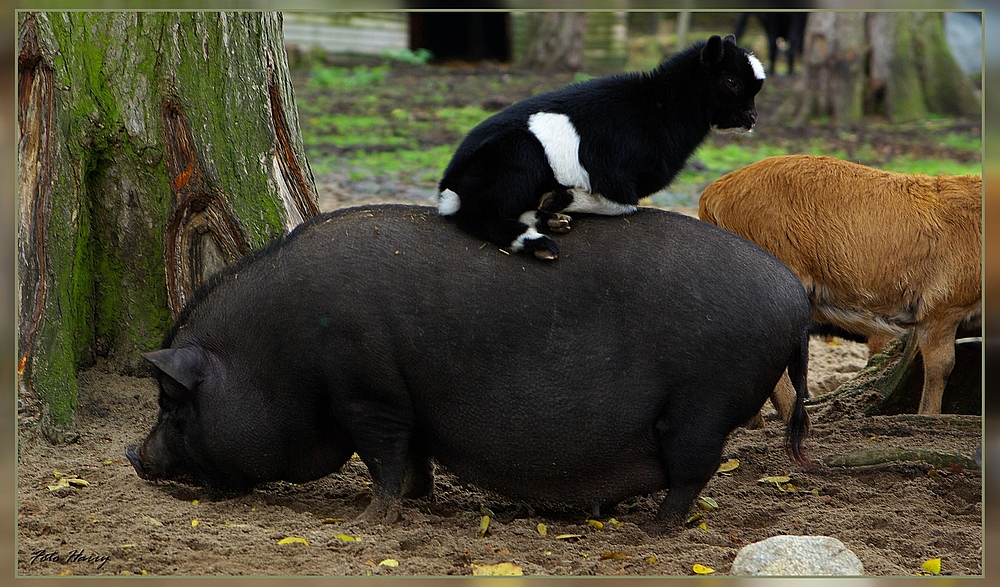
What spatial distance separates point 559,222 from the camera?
3.86 meters

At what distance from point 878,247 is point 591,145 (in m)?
2.14

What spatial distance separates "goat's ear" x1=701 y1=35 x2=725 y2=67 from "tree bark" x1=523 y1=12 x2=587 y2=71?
16304 mm

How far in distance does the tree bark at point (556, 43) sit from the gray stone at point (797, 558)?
56.8 ft

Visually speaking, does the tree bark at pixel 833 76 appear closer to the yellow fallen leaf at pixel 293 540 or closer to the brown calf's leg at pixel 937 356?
the brown calf's leg at pixel 937 356

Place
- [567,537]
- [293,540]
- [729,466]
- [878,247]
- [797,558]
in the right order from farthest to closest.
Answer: [878,247] → [729,466] → [567,537] → [293,540] → [797,558]

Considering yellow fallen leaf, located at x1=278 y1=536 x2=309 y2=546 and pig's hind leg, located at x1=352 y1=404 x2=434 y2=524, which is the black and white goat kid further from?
yellow fallen leaf, located at x1=278 y1=536 x2=309 y2=546

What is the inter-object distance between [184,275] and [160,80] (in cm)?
95

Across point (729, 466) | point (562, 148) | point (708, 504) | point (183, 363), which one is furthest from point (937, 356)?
point (183, 363)

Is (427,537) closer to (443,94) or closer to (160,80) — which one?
(160,80)

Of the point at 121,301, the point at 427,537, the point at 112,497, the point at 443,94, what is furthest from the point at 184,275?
the point at 443,94

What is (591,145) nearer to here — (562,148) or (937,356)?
(562,148)

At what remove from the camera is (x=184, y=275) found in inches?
191

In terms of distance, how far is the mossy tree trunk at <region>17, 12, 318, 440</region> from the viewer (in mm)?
4625

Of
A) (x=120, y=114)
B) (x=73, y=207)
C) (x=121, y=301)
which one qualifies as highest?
(x=120, y=114)
